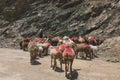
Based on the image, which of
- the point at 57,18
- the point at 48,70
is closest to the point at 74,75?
the point at 48,70

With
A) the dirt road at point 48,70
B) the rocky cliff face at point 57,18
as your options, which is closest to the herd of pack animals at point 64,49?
the dirt road at point 48,70

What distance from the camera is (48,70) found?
18.7 metres

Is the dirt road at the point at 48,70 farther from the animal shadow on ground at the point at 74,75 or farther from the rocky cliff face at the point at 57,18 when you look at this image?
the rocky cliff face at the point at 57,18

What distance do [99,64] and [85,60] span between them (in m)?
1.65

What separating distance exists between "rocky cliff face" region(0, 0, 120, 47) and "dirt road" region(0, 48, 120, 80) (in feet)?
31.6

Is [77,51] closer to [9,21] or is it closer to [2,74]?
[2,74]

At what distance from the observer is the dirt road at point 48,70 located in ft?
56.2

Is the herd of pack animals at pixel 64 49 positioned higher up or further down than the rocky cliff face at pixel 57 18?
further down

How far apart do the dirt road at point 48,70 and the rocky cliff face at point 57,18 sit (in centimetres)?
963

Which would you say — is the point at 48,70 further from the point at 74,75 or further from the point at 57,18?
the point at 57,18

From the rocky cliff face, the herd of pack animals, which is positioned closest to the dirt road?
the herd of pack animals

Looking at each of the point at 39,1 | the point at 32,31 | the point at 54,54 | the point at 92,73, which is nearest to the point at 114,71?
the point at 92,73

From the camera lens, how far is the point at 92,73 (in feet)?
59.3

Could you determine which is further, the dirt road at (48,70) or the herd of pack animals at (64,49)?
the herd of pack animals at (64,49)
